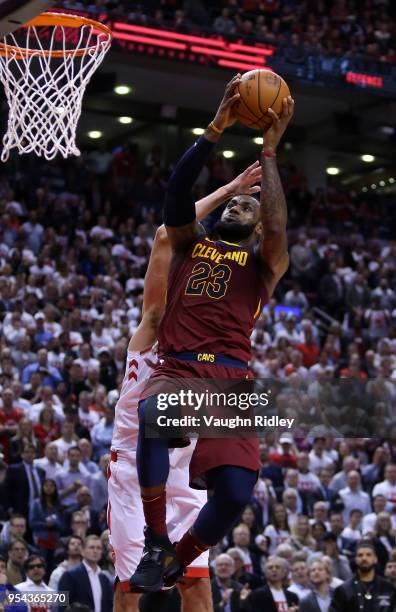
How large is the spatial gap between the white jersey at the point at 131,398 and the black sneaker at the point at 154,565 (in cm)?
147

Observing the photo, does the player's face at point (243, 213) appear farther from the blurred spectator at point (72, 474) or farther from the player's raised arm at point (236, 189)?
the blurred spectator at point (72, 474)

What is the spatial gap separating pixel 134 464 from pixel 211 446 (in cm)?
160

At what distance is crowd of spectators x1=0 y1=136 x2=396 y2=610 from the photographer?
12180 millimetres

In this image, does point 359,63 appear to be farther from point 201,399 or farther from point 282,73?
point 201,399

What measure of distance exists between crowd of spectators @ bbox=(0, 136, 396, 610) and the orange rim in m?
3.11

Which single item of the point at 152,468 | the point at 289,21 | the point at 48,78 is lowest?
the point at 289,21

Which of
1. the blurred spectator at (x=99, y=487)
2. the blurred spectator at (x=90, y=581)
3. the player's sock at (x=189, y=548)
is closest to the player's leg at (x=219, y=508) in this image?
the player's sock at (x=189, y=548)

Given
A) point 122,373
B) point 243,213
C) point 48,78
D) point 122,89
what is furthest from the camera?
point 122,89

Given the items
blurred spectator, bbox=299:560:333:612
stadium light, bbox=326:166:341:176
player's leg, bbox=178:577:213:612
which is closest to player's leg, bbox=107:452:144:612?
player's leg, bbox=178:577:213:612

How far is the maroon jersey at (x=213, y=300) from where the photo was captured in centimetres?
619

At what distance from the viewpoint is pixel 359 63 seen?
25266mm

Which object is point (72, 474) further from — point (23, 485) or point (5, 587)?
point (5, 587)

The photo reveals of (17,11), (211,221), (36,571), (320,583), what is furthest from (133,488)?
(211,221)

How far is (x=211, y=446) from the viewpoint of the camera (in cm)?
602
